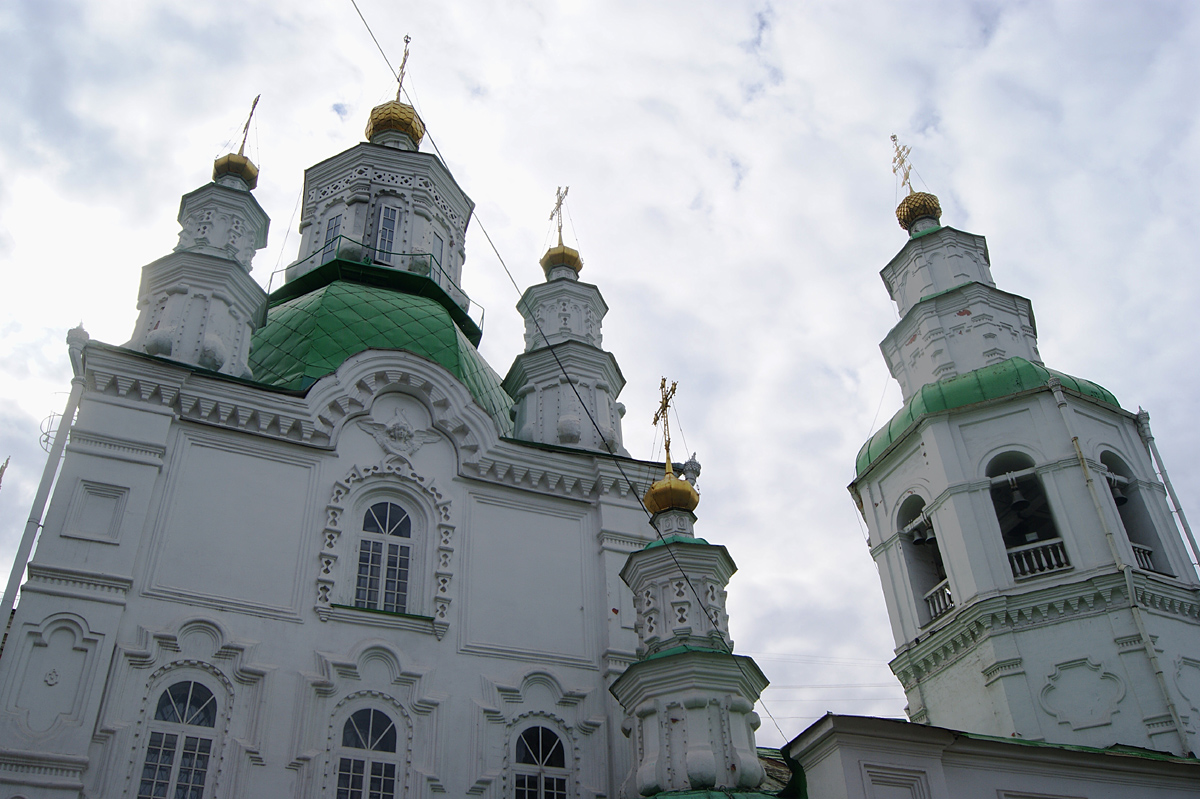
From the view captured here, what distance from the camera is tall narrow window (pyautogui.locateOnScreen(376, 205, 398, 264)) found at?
1736 centimetres

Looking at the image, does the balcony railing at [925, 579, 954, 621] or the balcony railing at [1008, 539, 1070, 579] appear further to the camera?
the balcony railing at [925, 579, 954, 621]

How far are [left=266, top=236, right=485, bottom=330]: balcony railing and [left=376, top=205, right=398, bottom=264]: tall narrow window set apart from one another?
17mm

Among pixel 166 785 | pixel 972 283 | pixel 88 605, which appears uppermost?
pixel 972 283

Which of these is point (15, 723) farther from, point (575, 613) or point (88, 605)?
point (575, 613)

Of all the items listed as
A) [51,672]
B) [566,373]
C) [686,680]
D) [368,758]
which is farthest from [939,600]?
[51,672]

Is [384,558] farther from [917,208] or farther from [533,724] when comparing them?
[917,208]

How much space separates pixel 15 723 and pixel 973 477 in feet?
42.9

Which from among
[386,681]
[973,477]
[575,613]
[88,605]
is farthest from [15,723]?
[973,477]

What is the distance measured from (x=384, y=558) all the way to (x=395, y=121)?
35.6 ft

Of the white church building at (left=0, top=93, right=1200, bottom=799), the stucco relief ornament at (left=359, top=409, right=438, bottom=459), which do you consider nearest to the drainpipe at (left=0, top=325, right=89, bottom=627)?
the white church building at (left=0, top=93, right=1200, bottom=799)

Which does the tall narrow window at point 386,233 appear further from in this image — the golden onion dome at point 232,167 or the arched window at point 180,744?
the arched window at point 180,744

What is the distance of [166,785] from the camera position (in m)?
9.78

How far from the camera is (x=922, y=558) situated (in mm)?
17281

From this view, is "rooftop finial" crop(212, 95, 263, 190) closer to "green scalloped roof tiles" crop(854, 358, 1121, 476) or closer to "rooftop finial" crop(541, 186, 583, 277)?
"rooftop finial" crop(541, 186, 583, 277)
